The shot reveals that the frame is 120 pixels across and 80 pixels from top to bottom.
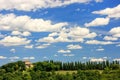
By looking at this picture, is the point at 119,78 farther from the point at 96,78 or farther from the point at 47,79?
the point at 47,79

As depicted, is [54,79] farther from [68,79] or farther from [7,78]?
[7,78]

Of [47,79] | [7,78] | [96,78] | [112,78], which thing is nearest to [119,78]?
[112,78]

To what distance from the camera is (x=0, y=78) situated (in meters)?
182

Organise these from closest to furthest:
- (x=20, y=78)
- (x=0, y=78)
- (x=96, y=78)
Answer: (x=96, y=78) < (x=20, y=78) < (x=0, y=78)

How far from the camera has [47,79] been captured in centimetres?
16575

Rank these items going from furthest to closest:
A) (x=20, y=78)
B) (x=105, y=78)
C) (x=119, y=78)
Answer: (x=20, y=78), (x=105, y=78), (x=119, y=78)

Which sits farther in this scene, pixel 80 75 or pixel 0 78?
pixel 0 78

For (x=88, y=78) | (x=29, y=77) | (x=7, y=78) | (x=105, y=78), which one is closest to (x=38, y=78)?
(x=29, y=77)

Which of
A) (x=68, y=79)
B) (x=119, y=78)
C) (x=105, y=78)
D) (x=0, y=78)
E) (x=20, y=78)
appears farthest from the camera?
(x=0, y=78)

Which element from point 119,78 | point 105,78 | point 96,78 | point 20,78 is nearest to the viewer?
point 119,78

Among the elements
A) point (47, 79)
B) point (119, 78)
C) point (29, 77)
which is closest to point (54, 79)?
point (47, 79)

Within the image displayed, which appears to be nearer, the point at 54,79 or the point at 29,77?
the point at 54,79

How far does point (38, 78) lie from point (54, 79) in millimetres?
14542

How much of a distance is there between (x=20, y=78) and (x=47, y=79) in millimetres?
14360
